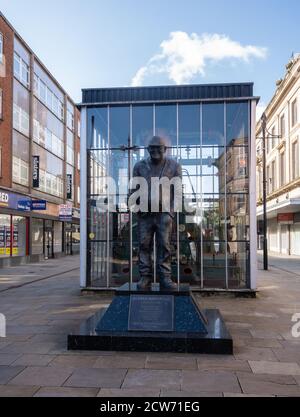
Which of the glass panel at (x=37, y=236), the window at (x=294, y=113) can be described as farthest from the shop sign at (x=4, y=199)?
the window at (x=294, y=113)

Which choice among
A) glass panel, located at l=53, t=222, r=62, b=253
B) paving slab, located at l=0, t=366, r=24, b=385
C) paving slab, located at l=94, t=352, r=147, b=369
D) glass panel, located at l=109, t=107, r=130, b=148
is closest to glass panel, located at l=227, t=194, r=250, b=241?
glass panel, located at l=109, t=107, r=130, b=148

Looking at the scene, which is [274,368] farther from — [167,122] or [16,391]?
[167,122]

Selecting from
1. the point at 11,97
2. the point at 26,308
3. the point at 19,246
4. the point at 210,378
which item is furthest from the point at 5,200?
the point at 210,378

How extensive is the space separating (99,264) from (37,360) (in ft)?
24.1

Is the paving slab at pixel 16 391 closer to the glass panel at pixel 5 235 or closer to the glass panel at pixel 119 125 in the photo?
the glass panel at pixel 119 125

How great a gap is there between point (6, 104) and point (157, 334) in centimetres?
2250

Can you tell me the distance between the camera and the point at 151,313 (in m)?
7.06

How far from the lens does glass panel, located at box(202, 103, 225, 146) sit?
525 inches

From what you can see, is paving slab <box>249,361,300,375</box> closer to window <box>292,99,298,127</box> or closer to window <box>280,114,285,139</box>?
window <box>292,99,298,127</box>

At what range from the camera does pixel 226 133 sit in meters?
13.4

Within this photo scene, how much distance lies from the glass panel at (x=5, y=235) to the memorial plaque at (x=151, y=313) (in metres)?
19.5

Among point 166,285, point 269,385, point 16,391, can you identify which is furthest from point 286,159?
point 16,391

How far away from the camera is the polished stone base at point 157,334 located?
6.47 meters

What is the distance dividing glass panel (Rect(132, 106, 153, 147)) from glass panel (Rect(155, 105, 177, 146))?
234 millimetres
